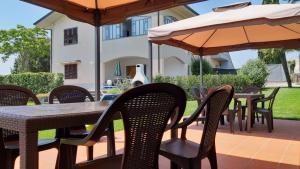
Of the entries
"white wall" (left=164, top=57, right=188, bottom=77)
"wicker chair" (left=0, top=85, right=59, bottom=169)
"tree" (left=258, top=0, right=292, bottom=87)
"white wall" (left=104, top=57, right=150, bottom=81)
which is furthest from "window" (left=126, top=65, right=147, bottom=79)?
"wicker chair" (left=0, top=85, right=59, bottom=169)

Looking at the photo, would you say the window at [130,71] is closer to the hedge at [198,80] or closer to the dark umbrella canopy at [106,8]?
the hedge at [198,80]

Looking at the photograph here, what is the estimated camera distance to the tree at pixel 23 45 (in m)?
23.5

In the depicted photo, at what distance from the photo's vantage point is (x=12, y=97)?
295 cm

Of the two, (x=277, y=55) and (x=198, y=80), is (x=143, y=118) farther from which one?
(x=277, y=55)

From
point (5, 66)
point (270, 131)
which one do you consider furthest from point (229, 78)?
point (5, 66)

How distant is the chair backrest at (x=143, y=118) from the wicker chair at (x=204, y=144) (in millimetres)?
475

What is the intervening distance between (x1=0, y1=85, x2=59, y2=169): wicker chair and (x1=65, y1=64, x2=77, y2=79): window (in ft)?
63.3

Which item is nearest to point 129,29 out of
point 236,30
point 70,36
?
point 70,36

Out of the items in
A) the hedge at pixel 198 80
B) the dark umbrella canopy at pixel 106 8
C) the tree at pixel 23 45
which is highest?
the tree at pixel 23 45

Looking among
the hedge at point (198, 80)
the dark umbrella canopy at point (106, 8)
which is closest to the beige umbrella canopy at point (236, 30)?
the dark umbrella canopy at point (106, 8)

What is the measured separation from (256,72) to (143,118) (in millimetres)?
19331

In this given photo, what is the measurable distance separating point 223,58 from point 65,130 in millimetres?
30174

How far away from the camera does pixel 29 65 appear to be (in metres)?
28.4

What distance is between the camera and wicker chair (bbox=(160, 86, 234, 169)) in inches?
96.3
